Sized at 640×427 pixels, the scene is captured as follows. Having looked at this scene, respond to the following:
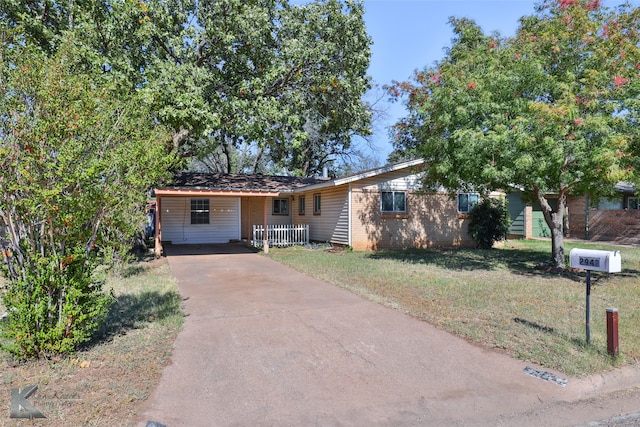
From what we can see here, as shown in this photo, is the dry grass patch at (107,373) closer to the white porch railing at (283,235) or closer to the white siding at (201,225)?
the white porch railing at (283,235)

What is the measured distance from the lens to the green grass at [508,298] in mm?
4539

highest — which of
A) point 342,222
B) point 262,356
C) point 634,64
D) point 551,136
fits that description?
point 634,64

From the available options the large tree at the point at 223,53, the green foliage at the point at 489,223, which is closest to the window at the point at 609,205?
the green foliage at the point at 489,223

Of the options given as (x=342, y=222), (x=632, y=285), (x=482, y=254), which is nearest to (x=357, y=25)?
(x=342, y=222)

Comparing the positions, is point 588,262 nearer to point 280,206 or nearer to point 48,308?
point 48,308

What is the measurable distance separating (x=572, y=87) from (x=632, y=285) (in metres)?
4.49

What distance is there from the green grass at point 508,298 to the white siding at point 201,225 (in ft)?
22.0

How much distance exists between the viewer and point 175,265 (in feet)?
37.5

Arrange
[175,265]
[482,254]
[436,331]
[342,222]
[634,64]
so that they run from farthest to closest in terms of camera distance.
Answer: [342,222] < [482,254] < [175,265] < [634,64] < [436,331]

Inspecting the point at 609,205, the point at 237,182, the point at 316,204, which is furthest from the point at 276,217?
the point at 609,205

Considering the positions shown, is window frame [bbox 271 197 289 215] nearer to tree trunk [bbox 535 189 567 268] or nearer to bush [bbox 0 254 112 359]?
tree trunk [bbox 535 189 567 268]

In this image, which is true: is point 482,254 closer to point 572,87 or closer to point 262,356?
point 572,87

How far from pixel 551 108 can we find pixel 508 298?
410cm

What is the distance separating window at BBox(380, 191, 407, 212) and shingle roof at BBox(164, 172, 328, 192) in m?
4.34
